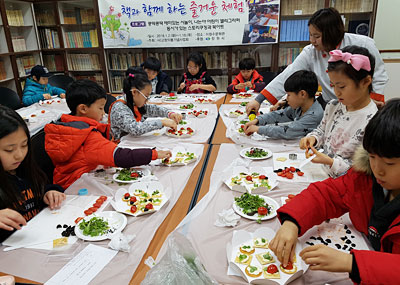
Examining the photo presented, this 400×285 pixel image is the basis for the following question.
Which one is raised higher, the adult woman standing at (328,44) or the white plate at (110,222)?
the adult woman standing at (328,44)

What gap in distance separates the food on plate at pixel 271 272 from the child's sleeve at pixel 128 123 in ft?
5.05

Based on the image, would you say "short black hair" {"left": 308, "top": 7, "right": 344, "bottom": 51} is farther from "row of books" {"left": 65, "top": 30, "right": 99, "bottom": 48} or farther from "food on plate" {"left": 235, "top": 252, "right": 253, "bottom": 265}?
"row of books" {"left": 65, "top": 30, "right": 99, "bottom": 48}

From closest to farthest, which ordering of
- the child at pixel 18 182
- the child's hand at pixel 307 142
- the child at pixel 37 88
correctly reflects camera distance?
the child at pixel 18 182 → the child's hand at pixel 307 142 → the child at pixel 37 88

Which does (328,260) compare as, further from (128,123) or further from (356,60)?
(128,123)

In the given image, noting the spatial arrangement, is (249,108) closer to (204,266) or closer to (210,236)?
(210,236)

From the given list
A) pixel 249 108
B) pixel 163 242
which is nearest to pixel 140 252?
pixel 163 242

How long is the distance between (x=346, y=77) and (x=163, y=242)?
1.08 meters

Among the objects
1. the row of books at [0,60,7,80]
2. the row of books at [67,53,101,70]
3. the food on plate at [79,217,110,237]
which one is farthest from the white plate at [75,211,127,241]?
the row of books at [67,53,101,70]

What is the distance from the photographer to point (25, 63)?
5.17m

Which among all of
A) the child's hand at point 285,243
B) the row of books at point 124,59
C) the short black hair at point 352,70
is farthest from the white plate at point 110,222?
the row of books at point 124,59

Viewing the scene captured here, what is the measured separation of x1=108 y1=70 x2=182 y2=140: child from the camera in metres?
2.18

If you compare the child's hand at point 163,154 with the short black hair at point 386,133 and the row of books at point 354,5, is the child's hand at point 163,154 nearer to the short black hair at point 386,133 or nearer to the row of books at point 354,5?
the short black hair at point 386,133

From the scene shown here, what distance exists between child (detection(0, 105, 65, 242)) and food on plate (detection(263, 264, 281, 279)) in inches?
33.5

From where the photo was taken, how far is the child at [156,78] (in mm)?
3793
